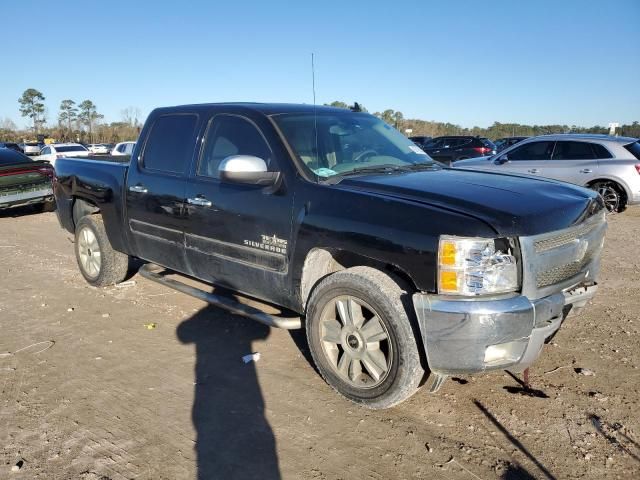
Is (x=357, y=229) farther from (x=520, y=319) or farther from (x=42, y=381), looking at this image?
(x=42, y=381)

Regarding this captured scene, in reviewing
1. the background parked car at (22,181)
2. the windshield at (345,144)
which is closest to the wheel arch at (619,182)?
the windshield at (345,144)

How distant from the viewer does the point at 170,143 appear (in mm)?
4594

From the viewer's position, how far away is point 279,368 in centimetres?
378

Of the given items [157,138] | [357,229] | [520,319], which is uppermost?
[157,138]

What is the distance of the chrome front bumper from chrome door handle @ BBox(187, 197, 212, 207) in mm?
1942

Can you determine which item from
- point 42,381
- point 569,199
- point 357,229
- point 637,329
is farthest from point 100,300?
point 637,329

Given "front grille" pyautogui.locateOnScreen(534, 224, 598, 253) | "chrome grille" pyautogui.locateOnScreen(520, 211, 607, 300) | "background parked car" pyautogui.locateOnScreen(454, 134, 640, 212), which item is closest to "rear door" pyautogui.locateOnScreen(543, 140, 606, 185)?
"background parked car" pyautogui.locateOnScreen(454, 134, 640, 212)

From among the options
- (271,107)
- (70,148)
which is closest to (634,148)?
(271,107)

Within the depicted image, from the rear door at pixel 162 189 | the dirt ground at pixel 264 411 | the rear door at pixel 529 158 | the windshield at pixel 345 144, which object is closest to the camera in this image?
the dirt ground at pixel 264 411

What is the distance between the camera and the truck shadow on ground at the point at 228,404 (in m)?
2.67

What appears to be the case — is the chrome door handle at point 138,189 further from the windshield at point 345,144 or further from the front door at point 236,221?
Answer: the windshield at point 345,144

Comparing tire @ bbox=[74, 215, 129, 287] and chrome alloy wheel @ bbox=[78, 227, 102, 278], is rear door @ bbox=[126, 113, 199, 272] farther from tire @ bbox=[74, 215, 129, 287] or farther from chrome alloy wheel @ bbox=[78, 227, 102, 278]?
chrome alloy wheel @ bbox=[78, 227, 102, 278]

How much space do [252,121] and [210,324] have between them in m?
1.92

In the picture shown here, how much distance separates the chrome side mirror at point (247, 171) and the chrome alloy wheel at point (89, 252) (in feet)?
9.20
